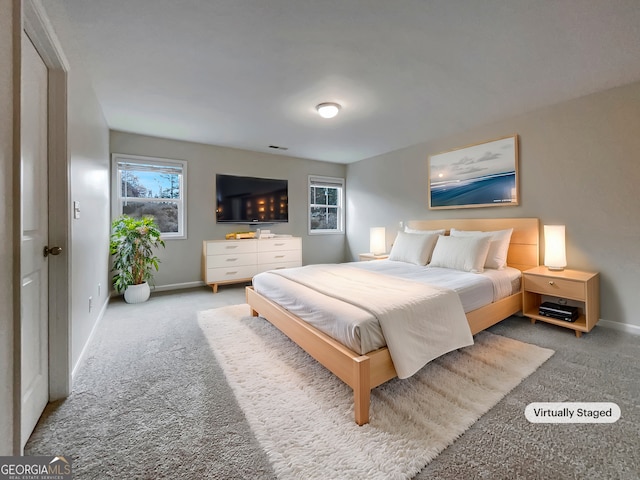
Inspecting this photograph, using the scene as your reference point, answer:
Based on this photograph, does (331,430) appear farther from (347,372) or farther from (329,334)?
(329,334)

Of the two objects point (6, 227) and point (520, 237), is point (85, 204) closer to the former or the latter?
point (6, 227)

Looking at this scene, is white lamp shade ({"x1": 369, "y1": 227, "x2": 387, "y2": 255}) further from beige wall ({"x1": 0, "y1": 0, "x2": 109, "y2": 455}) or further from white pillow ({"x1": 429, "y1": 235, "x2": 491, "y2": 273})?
beige wall ({"x1": 0, "y1": 0, "x2": 109, "y2": 455})

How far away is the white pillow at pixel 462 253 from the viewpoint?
2.96m

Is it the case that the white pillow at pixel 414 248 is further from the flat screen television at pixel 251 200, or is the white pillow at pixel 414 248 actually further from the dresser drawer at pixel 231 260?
the flat screen television at pixel 251 200

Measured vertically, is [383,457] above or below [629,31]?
below

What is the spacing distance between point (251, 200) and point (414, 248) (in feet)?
9.51

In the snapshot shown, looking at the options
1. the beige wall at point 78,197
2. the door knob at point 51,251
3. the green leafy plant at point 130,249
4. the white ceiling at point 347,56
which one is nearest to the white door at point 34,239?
the door knob at point 51,251

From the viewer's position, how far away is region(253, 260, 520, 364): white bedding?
1622 millimetres

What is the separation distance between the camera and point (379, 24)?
1.78m

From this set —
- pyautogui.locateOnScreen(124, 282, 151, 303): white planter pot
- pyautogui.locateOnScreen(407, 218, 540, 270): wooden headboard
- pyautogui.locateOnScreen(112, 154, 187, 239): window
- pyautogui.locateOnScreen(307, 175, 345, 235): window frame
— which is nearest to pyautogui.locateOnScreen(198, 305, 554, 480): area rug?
pyautogui.locateOnScreen(407, 218, 540, 270): wooden headboard

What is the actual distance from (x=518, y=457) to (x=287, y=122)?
11.9 ft

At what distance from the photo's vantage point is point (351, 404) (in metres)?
1.62

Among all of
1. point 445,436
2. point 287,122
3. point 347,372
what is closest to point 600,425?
point 445,436

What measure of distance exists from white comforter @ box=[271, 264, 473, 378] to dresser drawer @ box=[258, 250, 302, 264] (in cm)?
229
